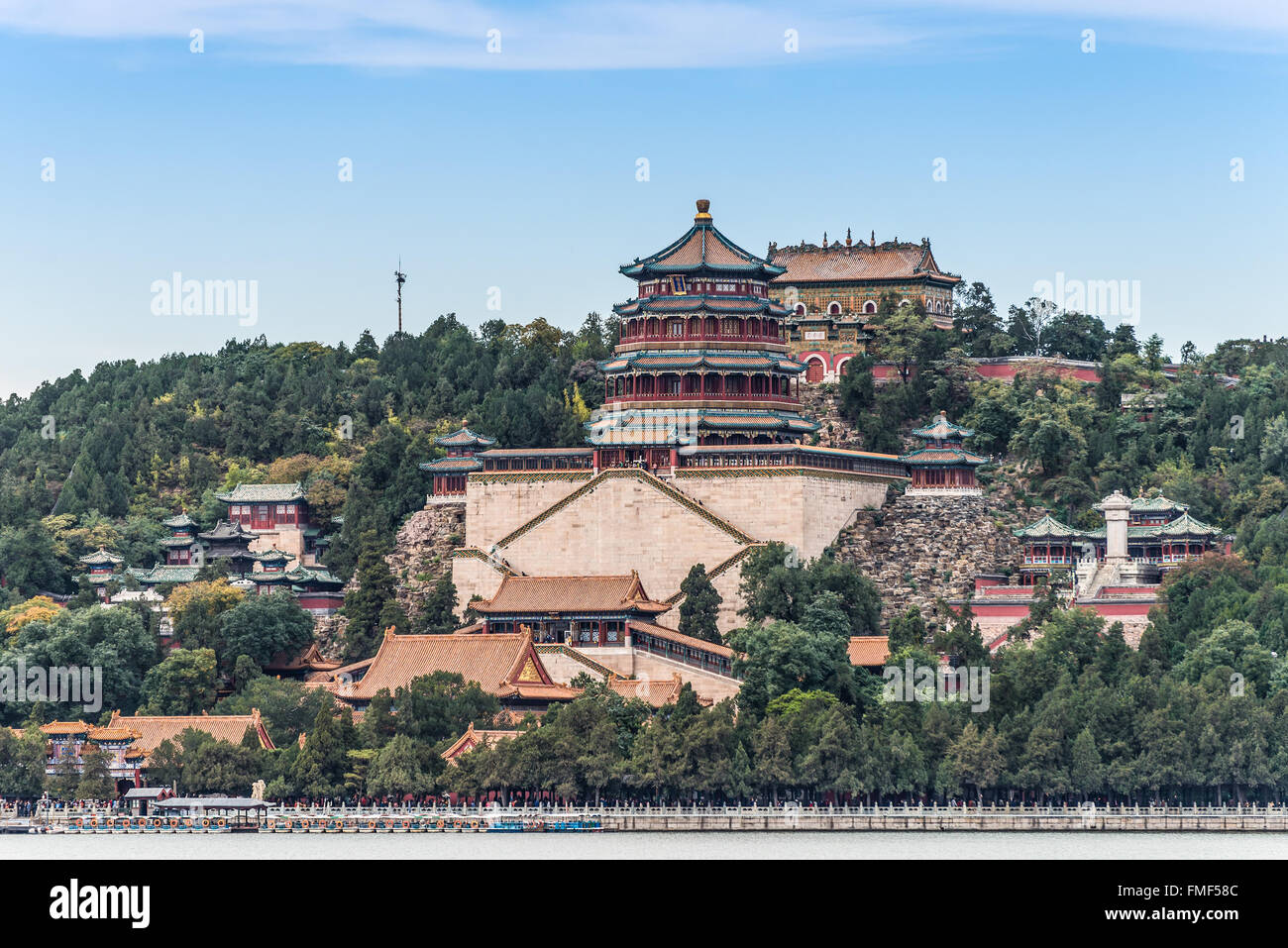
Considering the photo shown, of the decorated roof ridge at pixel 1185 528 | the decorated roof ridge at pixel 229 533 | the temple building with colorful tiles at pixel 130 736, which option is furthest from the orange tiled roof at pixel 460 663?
the decorated roof ridge at pixel 1185 528

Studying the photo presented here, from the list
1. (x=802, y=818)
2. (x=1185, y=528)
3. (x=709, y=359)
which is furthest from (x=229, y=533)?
(x=1185, y=528)

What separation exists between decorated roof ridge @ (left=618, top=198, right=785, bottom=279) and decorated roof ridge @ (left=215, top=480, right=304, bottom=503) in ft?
45.1

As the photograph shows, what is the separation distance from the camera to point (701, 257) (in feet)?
313

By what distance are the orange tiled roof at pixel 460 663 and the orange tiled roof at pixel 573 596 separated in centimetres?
140

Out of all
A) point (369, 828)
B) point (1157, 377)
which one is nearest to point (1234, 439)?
point (1157, 377)

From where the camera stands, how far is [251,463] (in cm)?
11044

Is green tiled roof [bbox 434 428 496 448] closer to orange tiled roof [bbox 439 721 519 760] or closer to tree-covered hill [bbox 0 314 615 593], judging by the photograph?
tree-covered hill [bbox 0 314 615 593]

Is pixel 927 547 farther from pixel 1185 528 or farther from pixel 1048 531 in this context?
pixel 1185 528

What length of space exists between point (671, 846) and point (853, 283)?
39.8 metres

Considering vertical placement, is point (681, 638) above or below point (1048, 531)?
below

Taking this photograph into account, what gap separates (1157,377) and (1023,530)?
42.7ft

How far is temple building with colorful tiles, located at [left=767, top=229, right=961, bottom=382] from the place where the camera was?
355 feet

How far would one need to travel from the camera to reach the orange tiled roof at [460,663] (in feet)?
273

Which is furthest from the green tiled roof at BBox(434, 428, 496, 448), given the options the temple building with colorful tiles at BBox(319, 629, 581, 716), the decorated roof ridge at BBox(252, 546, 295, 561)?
the temple building with colorful tiles at BBox(319, 629, 581, 716)
